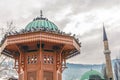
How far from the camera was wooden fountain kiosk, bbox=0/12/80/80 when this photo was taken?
799 centimetres

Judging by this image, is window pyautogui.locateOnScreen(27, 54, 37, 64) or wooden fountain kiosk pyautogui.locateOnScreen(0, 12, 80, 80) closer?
wooden fountain kiosk pyautogui.locateOnScreen(0, 12, 80, 80)

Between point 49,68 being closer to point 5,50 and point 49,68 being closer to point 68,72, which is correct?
point 5,50

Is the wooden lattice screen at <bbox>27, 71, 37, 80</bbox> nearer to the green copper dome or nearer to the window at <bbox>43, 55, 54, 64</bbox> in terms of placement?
the window at <bbox>43, 55, 54, 64</bbox>

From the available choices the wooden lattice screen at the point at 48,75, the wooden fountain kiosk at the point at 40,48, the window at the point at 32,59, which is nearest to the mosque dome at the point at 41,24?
the wooden fountain kiosk at the point at 40,48

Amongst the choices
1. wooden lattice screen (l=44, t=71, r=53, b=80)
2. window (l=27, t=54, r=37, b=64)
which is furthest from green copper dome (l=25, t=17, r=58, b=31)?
wooden lattice screen (l=44, t=71, r=53, b=80)

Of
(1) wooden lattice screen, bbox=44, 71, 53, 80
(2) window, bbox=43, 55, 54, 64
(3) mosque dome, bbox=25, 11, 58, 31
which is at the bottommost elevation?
(1) wooden lattice screen, bbox=44, 71, 53, 80

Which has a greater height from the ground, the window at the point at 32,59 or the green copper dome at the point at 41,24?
the green copper dome at the point at 41,24

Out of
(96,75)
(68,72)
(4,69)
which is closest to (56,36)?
(4,69)

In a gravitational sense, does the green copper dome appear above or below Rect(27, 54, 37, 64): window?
above

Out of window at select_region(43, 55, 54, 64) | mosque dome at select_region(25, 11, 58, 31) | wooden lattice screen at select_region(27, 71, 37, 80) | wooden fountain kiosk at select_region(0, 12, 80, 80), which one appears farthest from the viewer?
mosque dome at select_region(25, 11, 58, 31)

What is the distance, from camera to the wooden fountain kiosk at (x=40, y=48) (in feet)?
26.2

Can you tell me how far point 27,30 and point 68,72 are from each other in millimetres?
85594

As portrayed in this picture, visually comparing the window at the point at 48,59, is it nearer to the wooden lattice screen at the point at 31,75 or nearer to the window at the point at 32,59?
the window at the point at 32,59

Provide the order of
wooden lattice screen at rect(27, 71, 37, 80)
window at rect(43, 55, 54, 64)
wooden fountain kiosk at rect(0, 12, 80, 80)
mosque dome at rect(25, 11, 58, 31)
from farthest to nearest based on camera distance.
→ mosque dome at rect(25, 11, 58, 31), window at rect(43, 55, 54, 64), wooden lattice screen at rect(27, 71, 37, 80), wooden fountain kiosk at rect(0, 12, 80, 80)
